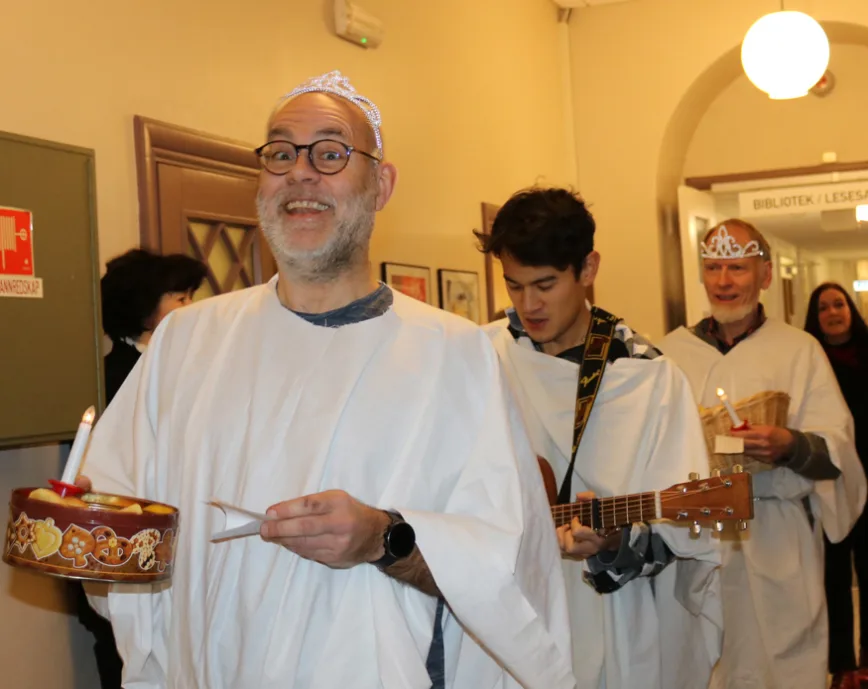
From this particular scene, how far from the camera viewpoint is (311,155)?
2.10 meters

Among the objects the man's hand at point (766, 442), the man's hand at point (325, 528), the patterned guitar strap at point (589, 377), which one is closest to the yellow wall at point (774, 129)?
the man's hand at point (766, 442)

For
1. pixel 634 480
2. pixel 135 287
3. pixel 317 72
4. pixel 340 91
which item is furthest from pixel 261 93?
pixel 340 91

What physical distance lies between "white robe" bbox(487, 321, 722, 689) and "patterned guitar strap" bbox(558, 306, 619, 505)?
4 centimetres

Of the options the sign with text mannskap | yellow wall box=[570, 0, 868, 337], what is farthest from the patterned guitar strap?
the sign with text mannskap

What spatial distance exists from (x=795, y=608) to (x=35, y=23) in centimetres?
334

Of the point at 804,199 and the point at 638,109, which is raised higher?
the point at 638,109

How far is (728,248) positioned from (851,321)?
2.01m

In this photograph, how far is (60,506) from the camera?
5.35ft

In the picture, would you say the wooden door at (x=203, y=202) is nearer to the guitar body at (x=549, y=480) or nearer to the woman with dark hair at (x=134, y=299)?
the woman with dark hair at (x=134, y=299)

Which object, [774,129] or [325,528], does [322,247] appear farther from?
[774,129]

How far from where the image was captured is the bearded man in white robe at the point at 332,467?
73.2 inches

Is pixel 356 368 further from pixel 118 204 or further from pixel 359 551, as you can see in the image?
pixel 118 204

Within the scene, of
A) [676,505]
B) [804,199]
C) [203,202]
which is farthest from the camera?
[804,199]

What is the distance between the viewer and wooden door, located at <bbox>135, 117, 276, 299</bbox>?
3.89m
